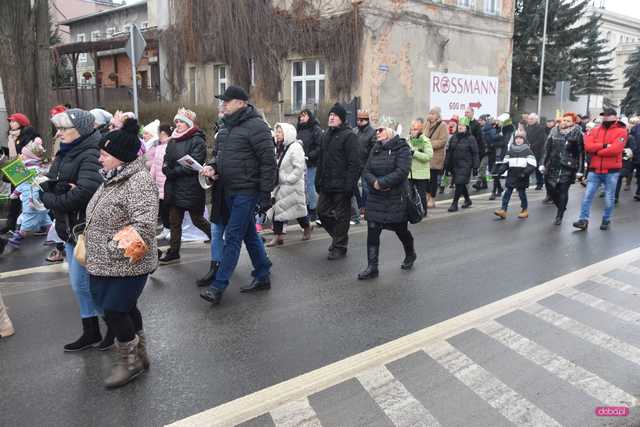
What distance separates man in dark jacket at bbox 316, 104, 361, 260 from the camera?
7094mm

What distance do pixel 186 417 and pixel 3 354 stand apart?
190 centimetres

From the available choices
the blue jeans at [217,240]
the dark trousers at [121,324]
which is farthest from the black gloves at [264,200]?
the dark trousers at [121,324]

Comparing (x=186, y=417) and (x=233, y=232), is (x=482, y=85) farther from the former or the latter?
(x=186, y=417)

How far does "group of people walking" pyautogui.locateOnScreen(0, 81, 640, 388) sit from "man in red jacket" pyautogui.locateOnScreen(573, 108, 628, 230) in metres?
0.02

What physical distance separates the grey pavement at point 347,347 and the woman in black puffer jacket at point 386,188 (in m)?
0.46

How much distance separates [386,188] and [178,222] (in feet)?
8.44

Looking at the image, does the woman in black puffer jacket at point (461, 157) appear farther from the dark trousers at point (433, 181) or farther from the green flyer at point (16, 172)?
the green flyer at point (16, 172)

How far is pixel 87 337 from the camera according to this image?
436 cm

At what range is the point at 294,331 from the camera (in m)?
4.73

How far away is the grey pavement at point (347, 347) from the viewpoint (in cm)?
348

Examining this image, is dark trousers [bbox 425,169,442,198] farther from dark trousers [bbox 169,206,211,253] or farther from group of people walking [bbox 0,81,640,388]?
dark trousers [bbox 169,206,211,253]

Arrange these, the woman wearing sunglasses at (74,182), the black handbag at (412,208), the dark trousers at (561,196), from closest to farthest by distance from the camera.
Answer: the woman wearing sunglasses at (74,182) → the black handbag at (412,208) → the dark trousers at (561,196)

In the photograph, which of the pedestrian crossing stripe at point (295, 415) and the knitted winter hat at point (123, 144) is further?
the knitted winter hat at point (123, 144)

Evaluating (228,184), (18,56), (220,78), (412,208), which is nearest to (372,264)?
(412,208)
